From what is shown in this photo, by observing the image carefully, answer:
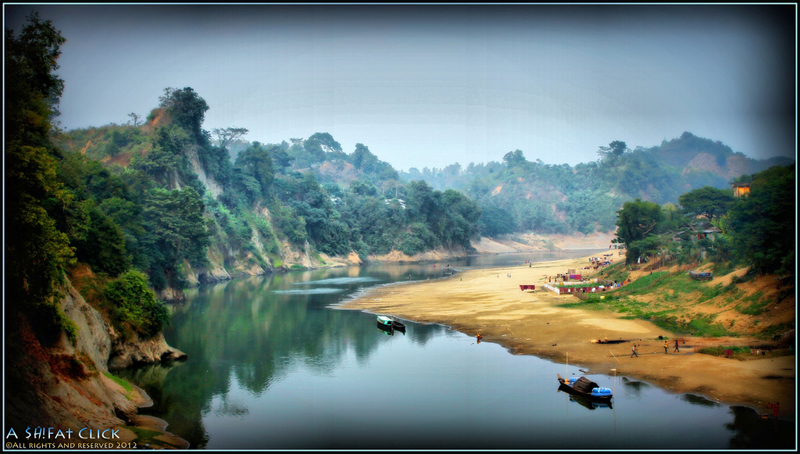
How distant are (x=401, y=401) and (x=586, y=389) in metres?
8.61

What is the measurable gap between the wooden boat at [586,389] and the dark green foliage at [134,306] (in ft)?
73.1

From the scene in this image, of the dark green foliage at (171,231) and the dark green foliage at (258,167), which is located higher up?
the dark green foliage at (258,167)

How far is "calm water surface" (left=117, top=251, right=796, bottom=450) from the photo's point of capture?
20828 millimetres

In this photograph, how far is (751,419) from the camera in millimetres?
21484

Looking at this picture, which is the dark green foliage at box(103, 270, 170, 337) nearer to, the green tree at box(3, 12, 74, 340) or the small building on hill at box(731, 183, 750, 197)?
the green tree at box(3, 12, 74, 340)

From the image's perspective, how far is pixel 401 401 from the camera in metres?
25.5

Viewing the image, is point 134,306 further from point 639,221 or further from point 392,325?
point 639,221

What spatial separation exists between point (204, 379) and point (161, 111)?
7012 centimetres

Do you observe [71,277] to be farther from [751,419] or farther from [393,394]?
[751,419]

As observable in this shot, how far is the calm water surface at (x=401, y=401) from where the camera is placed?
20828mm

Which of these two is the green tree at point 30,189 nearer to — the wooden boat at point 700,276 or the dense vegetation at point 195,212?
the dense vegetation at point 195,212

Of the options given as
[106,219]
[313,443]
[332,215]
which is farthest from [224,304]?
[332,215]

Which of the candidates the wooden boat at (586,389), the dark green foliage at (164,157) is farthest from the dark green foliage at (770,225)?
the dark green foliage at (164,157)

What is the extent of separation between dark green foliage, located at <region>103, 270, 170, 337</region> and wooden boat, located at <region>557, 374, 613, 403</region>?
22.3 metres
